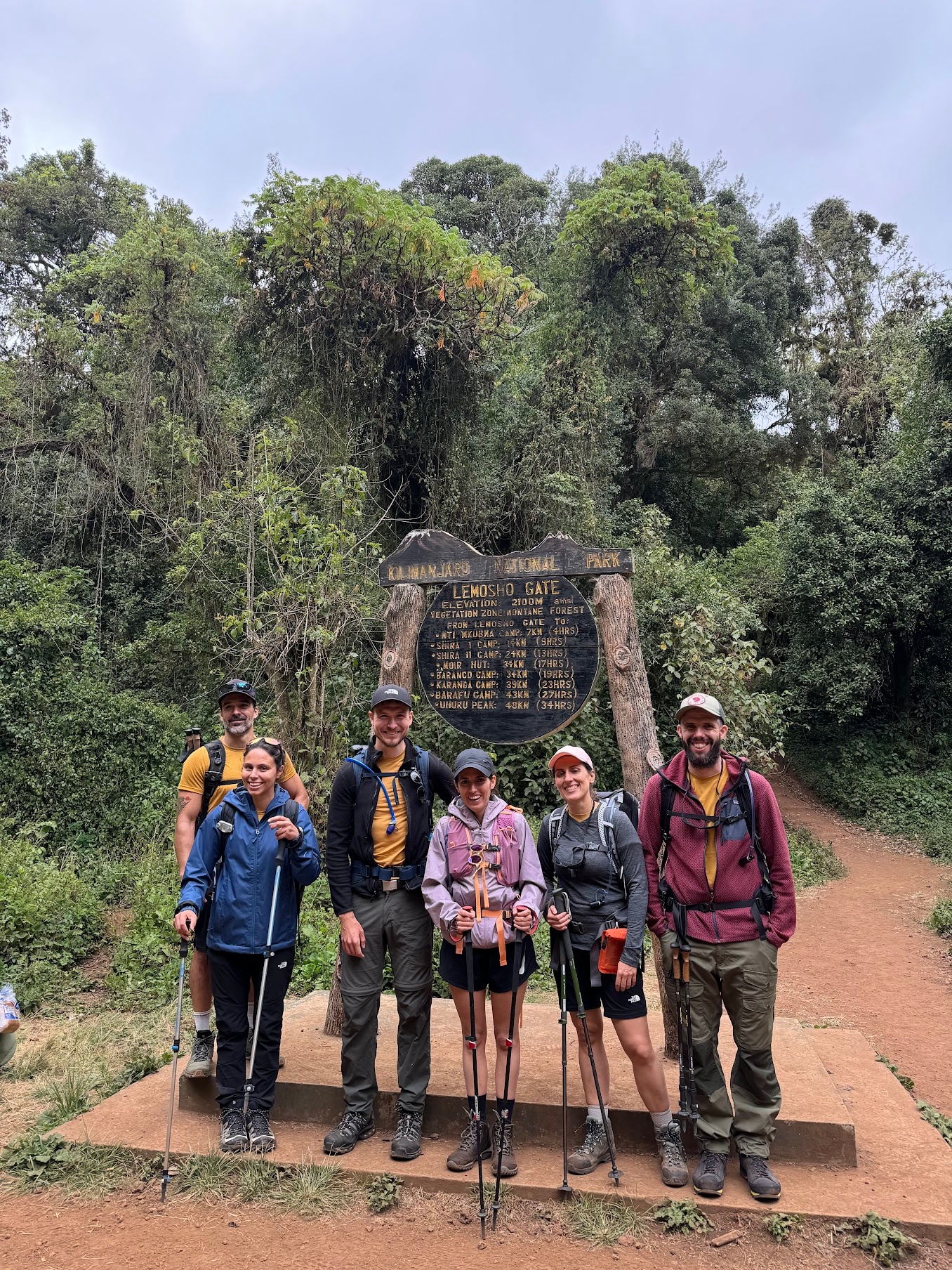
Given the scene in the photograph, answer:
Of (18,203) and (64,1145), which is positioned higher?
(18,203)

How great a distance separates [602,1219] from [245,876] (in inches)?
78.0

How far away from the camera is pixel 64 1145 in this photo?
3865mm

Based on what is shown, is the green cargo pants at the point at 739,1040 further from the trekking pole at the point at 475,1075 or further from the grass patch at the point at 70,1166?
the grass patch at the point at 70,1166

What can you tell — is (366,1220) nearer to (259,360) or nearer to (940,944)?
(940,944)

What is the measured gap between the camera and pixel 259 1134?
373cm

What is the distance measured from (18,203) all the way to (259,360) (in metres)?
9.81

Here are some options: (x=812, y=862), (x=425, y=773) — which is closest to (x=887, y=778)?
(x=812, y=862)

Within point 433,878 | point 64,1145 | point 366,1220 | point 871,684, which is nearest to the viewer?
point 366,1220

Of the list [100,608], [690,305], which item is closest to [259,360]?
[100,608]

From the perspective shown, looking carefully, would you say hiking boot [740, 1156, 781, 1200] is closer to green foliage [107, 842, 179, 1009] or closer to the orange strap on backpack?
the orange strap on backpack

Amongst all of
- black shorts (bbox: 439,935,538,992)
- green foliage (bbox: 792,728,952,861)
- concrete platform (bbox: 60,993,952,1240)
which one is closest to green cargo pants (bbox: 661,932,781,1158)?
concrete platform (bbox: 60,993,952,1240)

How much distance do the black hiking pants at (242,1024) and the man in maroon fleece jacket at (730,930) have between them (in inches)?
69.7

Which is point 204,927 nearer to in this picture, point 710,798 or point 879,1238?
point 710,798

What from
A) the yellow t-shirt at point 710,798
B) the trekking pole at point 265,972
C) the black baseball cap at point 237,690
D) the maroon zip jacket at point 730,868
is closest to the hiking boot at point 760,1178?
the maroon zip jacket at point 730,868
